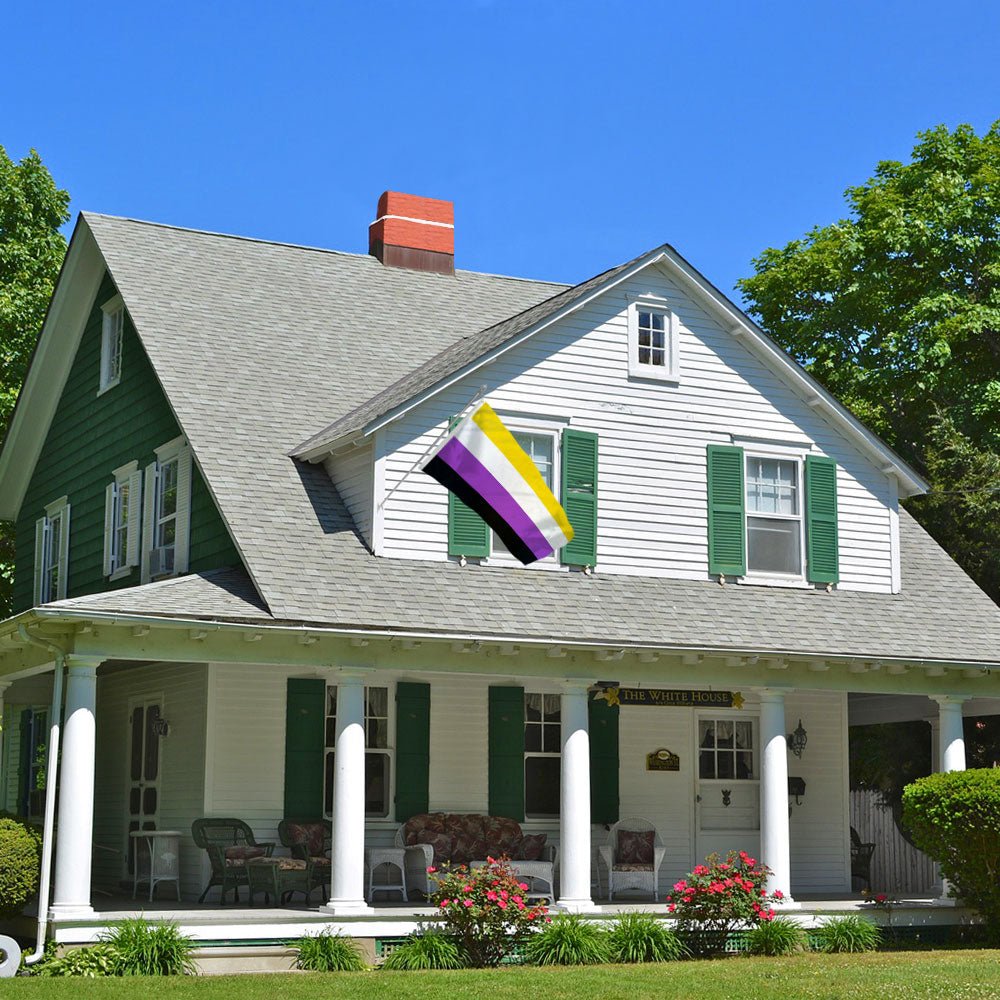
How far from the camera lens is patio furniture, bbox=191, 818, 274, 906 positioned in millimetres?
15578

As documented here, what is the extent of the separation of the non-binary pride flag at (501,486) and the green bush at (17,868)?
16.8ft

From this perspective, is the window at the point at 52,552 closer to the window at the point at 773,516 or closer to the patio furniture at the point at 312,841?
the patio furniture at the point at 312,841

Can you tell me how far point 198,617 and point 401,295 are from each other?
29.8 feet

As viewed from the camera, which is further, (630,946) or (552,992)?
(630,946)

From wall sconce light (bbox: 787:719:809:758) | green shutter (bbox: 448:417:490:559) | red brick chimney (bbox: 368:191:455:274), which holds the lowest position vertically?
wall sconce light (bbox: 787:719:809:758)

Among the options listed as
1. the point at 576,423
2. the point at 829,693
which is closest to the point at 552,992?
the point at 576,423

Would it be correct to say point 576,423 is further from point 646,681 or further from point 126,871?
point 126,871

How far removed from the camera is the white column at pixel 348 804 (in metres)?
14.5

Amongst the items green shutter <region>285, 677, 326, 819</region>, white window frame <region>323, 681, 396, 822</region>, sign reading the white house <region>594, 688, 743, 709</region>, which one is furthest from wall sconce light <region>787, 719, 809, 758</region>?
green shutter <region>285, 677, 326, 819</region>

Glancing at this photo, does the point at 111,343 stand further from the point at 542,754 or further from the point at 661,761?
the point at 661,761

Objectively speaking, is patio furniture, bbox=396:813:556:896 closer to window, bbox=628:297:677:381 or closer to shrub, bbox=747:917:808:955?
shrub, bbox=747:917:808:955

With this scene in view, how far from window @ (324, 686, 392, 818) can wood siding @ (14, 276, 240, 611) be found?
88.8 inches

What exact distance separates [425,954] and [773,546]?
6846mm

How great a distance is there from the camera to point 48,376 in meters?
23.2
